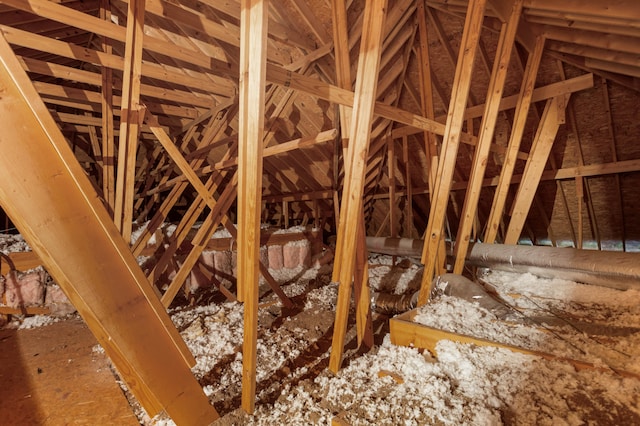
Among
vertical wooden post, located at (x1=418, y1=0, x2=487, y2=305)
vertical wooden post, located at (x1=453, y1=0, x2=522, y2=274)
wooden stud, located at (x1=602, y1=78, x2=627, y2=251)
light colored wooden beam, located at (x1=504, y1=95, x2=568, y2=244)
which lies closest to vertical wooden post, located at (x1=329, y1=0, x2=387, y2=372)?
vertical wooden post, located at (x1=418, y1=0, x2=487, y2=305)

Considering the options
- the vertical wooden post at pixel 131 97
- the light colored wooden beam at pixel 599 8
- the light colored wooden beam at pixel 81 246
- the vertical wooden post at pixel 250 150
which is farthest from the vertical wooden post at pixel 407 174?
the light colored wooden beam at pixel 81 246

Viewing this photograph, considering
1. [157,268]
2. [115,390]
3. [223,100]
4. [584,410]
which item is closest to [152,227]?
[157,268]

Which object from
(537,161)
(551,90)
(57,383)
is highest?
(551,90)

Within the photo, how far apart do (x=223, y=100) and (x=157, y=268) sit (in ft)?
9.00

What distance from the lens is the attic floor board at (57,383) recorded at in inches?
77.4

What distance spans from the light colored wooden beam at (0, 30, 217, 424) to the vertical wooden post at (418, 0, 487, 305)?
201 cm

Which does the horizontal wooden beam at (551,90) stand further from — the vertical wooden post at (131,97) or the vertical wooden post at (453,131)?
the vertical wooden post at (131,97)


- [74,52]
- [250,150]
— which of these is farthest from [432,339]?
[74,52]

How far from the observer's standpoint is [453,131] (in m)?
2.46

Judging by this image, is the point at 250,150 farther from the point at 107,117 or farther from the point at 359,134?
the point at 107,117

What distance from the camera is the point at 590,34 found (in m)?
2.77

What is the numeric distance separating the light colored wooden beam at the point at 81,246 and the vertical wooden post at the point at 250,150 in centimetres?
37

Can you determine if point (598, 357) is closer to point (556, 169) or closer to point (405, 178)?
point (556, 169)

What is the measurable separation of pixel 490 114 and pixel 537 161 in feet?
4.67
